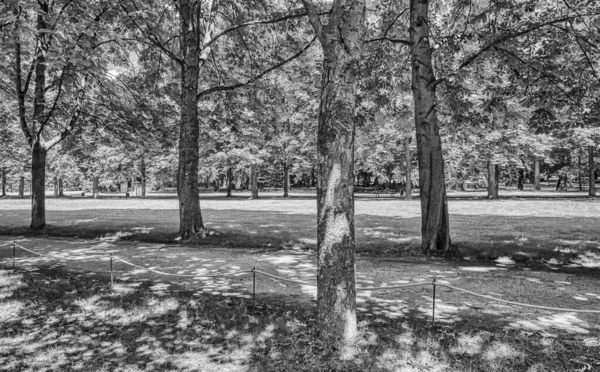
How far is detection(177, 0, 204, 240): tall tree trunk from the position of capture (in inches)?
485

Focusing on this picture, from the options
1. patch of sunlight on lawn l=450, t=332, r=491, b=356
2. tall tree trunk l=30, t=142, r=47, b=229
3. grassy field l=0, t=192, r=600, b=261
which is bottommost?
patch of sunlight on lawn l=450, t=332, r=491, b=356

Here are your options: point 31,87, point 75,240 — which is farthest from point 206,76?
point 31,87

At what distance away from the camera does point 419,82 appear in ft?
33.0

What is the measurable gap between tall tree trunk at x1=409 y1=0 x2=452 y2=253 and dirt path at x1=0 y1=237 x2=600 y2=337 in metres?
0.93

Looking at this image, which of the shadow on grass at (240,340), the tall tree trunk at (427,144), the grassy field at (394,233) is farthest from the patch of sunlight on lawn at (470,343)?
the grassy field at (394,233)

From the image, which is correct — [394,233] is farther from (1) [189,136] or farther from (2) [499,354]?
(2) [499,354]

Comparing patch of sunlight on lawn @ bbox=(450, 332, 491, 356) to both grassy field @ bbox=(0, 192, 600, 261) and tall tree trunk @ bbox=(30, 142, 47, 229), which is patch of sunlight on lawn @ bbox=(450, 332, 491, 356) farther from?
tall tree trunk @ bbox=(30, 142, 47, 229)

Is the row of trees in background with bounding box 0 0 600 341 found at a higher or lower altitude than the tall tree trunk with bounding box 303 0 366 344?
higher

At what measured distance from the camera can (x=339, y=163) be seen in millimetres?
4551

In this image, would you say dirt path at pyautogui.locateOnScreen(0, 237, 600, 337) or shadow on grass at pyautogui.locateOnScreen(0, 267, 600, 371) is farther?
dirt path at pyautogui.locateOnScreen(0, 237, 600, 337)

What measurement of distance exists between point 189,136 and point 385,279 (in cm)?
775

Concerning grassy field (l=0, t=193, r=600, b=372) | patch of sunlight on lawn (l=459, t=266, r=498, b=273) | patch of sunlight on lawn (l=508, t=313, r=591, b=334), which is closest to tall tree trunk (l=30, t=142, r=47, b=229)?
grassy field (l=0, t=193, r=600, b=372)

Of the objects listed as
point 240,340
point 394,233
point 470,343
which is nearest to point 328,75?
point 240,340

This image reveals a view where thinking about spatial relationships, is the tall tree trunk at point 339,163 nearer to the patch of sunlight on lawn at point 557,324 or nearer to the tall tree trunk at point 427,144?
the patch of sunlight on lawn at point 557,324
